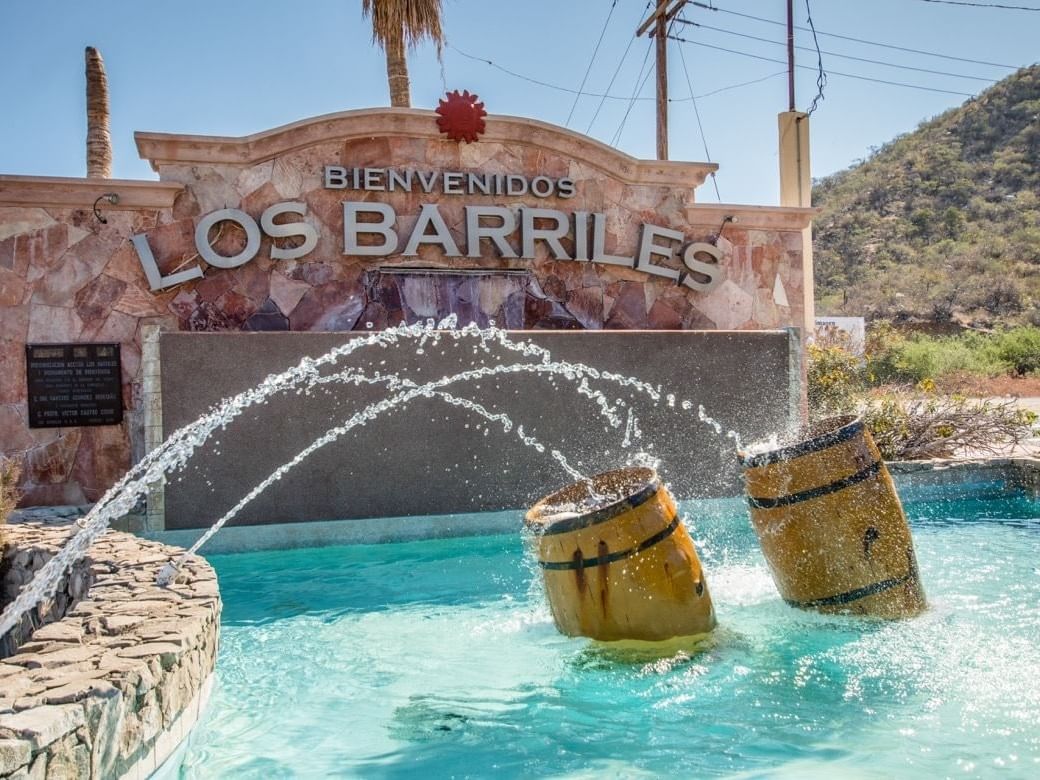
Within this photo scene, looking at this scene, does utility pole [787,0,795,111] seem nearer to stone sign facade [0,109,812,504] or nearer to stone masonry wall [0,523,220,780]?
stone sign facade [0,109,812,504]

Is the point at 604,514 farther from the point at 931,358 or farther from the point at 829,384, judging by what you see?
the point at 931,358

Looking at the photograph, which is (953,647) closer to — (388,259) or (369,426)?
(369,426)

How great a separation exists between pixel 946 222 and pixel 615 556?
44.2 metres

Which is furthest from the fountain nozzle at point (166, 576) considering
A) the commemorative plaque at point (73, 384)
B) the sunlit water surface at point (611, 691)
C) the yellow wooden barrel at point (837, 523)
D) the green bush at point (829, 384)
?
the green bush at point (829, 384)

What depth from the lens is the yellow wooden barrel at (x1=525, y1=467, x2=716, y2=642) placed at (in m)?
4.85

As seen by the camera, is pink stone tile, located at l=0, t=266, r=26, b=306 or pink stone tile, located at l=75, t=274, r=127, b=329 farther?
pink stone tile, located at l=75, t=274, r=127, b=329

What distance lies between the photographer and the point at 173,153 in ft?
33.2

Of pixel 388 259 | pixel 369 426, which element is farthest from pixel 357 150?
pixel 369 426

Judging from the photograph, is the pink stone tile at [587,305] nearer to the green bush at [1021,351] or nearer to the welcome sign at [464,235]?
the welcome sign at [464,235]

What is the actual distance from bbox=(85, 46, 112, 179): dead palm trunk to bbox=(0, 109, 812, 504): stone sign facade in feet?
7.37

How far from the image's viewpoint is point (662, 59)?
17531 millimetres

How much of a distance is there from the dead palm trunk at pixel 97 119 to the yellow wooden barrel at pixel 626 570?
945 cm

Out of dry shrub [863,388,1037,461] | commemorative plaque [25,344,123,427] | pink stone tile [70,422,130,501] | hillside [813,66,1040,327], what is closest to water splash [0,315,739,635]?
pink stone tile [70,422,130,501]

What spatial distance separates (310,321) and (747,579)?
19.6 feet
